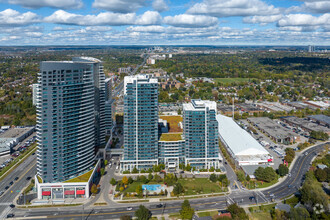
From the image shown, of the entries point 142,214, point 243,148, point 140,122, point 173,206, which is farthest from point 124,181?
point 243,148

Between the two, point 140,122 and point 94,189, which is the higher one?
point 140,122

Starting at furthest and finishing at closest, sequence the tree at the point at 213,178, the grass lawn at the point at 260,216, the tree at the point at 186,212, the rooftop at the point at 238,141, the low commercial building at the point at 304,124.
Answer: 1. the low commercial building at the point at 304,124
2. the rooftop at the point at 238,141
3. the tree at the point at 213,178
4. the grass lawn at the point at 260,216
5. the tree at the point at 186,212

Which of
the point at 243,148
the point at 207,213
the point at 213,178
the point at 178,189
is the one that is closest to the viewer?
the point at 207,213

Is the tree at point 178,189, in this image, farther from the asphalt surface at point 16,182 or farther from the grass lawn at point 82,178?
the asphalt surface at point 16,182

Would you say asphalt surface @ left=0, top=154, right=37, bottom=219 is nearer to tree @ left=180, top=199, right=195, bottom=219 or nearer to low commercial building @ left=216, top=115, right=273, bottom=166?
tree @ left=180, top=199, right=195, bottom=219

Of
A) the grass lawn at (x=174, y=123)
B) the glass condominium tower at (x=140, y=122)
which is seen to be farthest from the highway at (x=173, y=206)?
the grass lawn at (x=174, y=123)

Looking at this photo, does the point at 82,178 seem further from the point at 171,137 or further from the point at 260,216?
the point at 260,216

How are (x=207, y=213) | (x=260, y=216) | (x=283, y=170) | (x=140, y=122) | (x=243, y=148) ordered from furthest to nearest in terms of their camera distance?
(x=243, y=148), (x=140, y=122), (x=283, y=170), (x=207, y=213), (x=260, y=216)
